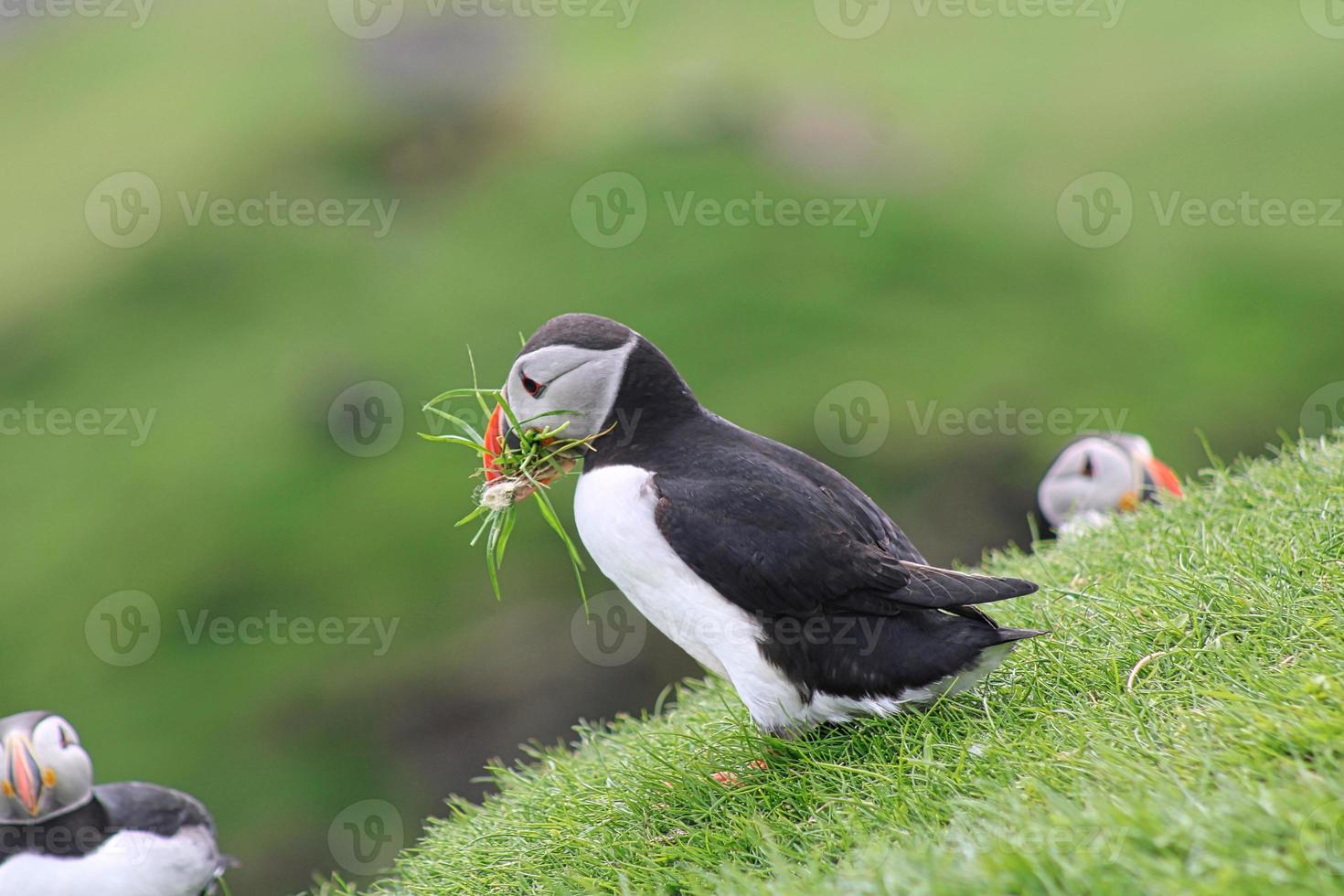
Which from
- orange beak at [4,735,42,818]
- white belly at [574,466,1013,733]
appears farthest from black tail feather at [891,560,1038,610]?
orange beak at [4,735,42,818]

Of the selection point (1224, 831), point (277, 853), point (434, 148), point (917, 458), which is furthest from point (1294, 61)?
point (1224, 831)

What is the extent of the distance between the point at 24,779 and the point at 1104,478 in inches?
240

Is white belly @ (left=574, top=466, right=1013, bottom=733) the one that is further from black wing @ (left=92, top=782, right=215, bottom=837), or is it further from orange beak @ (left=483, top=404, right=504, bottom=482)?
black wing @ (left=92, top=782, right=215, bottom=837)

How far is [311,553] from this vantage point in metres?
11.2

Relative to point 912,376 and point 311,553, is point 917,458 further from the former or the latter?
point 311,553

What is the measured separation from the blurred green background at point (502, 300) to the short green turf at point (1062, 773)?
590 cm

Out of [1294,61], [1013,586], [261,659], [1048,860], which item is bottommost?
[261,659]

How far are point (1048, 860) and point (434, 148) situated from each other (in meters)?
14.5

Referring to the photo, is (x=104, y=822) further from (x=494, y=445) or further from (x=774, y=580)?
(x=774, y=580)

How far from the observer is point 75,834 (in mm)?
5777

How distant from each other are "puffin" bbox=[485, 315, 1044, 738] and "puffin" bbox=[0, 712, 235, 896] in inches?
136

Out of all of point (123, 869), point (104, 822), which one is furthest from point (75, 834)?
point (123, 869)

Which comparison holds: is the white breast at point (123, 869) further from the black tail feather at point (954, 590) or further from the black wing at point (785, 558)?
the black tail feather at point (954, 590)

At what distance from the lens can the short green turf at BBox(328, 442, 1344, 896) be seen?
235cm
